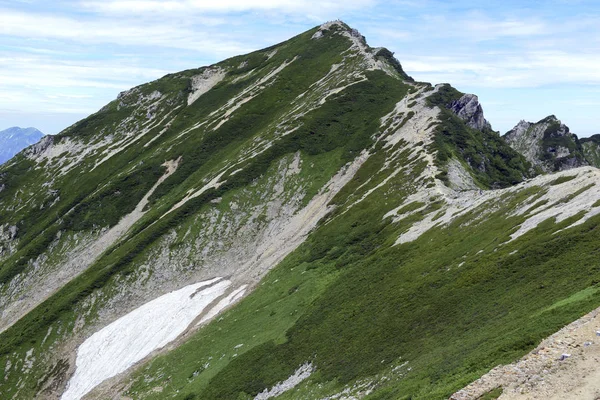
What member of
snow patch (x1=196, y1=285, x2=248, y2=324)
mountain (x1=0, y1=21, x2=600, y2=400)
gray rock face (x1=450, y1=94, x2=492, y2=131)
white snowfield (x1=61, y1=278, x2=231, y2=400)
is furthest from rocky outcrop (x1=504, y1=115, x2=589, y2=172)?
white snowfield (x1=61, y1=278, x2=231, y2=400)

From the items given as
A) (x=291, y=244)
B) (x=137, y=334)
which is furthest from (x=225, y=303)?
(x=291, y=244)

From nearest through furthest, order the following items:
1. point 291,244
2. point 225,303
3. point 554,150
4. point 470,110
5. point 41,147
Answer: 1. point 225,303
2. point 291,244
3. point 470,110
4. point 41,147
5. point 554,150

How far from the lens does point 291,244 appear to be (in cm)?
9150

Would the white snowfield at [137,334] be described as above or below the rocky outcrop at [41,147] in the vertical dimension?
below

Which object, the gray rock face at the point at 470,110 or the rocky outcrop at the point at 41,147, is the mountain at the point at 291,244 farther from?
the rocky outcrop at the point at 41,147

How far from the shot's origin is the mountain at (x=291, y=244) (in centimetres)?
4134

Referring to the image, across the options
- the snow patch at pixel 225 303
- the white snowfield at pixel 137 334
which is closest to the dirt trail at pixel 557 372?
the snow patch at pixel 225 303

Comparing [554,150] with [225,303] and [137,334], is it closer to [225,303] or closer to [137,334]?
[225,303]

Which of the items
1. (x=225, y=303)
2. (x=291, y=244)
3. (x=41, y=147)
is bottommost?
(x=225, y=303)

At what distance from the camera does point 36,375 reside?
264ft

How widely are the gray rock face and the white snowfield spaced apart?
79.3 metres

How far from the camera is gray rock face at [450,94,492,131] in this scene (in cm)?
13100

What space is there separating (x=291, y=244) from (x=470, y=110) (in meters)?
70.7

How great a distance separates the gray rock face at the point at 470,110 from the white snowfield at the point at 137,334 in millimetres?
79346
